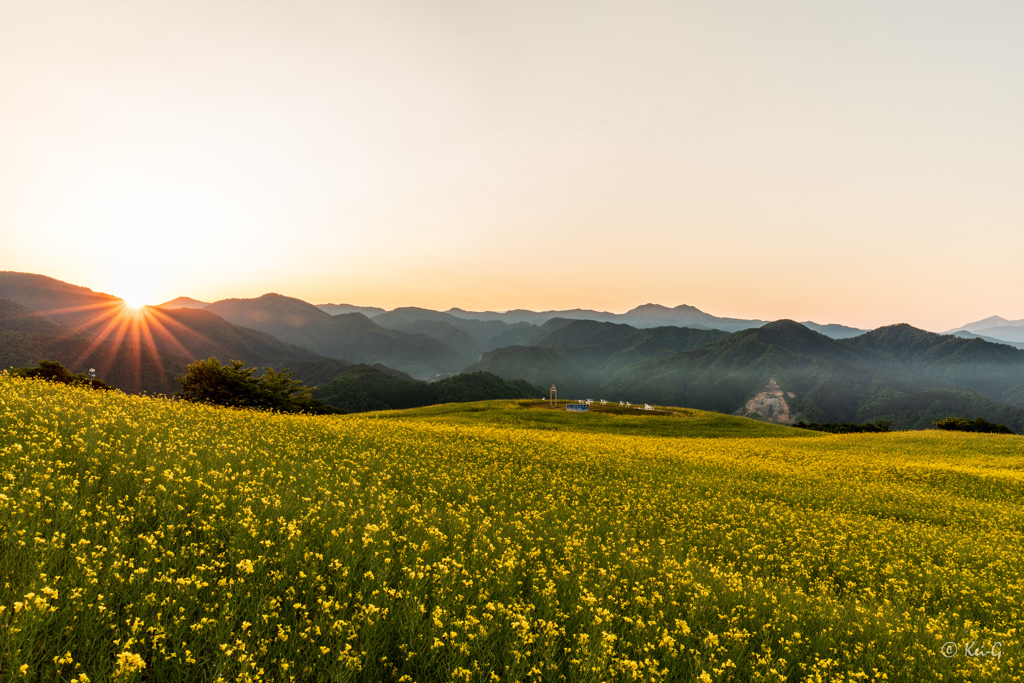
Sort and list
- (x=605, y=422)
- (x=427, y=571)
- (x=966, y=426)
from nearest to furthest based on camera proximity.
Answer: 1. (x=427, y=571)
2. (x=605, y=422)
3. (x=966, y=426)

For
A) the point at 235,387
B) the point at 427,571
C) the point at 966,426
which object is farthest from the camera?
the point at 966,426

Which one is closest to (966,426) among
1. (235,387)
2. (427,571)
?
(427,571)

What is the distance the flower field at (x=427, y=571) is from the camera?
4859 mm

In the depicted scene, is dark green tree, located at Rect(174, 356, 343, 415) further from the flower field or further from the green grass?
the flower field

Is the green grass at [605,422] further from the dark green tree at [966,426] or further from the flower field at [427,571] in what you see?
the dark green tree at [966,426]

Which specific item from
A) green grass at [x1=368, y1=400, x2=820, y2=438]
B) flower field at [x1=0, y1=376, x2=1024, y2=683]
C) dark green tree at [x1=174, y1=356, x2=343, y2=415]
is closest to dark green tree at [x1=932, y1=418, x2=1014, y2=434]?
green grass at [x1=368, y1=400, x2=820, y2=438]

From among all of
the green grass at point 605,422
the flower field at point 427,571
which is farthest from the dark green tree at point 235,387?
the flower field at point 427,571

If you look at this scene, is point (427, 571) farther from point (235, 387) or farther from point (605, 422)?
point (235, 387)

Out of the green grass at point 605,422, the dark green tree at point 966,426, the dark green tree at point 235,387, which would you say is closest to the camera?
the green grass at point 605,422

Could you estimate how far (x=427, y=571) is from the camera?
269 inches

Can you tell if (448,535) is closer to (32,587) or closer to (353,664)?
(353,664)

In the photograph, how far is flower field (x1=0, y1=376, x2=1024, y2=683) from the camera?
4859mm

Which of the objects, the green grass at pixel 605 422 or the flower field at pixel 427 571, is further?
the green grass at pixel 605 422

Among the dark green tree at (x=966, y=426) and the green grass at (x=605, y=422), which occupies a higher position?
the dark green tree at (x=966, y=426)
